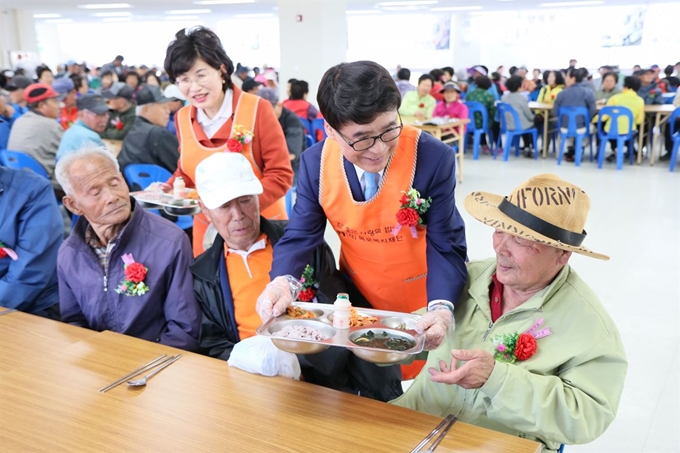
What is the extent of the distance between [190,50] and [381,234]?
A: 120 centimetres

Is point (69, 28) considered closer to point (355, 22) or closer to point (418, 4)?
point (355, 22)

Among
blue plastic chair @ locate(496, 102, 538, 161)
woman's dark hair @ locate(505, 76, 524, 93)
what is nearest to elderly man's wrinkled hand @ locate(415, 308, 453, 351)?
blue plastic chair @ locate(496, 102, 538, 161)

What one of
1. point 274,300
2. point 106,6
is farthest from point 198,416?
point 106,6

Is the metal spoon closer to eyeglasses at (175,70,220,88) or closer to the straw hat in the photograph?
the straw hat

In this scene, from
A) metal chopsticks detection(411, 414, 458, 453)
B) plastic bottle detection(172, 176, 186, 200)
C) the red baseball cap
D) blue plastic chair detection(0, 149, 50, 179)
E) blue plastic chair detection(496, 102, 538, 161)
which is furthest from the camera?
blue plastic chair detection(496, 102, 538, 161)

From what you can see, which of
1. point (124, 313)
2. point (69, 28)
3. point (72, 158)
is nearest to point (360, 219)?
point (124, 313)

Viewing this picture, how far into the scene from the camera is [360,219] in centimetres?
188

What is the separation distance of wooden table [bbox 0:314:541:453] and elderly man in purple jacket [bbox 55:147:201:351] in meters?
0.41

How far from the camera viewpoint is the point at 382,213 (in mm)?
1871

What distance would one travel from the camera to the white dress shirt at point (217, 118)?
2625 mm

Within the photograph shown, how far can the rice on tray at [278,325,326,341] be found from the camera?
4.65 feet

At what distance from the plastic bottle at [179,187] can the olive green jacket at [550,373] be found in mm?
1611

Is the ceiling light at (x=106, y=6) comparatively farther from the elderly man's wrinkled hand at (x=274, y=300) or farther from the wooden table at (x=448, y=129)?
the elderly man's wrinkled hand at (x=274, y=300)

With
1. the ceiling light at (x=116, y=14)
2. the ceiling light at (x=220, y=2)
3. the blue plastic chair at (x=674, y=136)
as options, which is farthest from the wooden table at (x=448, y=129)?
the ceiling light at (x=116, y=14)
